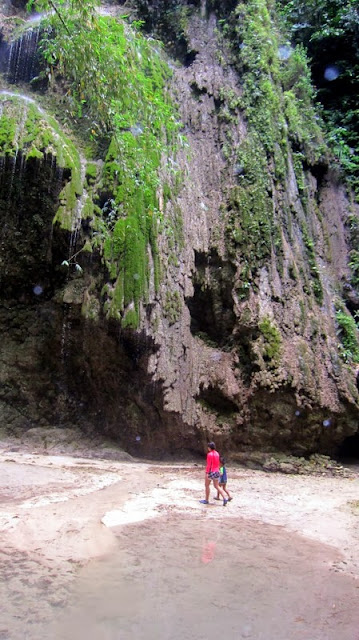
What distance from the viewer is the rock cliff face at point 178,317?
1130cm

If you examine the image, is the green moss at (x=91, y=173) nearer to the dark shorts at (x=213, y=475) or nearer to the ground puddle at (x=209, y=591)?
the dark shorts at (x=213, y=475)

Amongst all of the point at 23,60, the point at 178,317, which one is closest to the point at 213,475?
the point at 178,317

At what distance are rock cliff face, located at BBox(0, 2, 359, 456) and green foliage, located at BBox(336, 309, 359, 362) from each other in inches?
2.3

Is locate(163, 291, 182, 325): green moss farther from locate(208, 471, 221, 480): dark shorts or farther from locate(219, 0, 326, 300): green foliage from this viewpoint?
locate(208, 471, 221, 480): dark shorts

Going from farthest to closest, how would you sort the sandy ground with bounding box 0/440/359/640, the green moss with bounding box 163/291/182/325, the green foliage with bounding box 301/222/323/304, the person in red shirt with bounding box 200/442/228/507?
the green foliage with bounding box 301/222/323/304
the green moss with bounding box 163/291/182/325
the person in red shirt with bounding box 200/442/228/507
the sandy ground with bounding box 0/440/359/640

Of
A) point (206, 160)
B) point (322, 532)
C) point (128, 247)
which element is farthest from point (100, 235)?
point (322, 532)

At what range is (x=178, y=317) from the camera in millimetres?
11961

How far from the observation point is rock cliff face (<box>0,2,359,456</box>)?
11.3 meters

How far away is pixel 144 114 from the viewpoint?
5.36 metres

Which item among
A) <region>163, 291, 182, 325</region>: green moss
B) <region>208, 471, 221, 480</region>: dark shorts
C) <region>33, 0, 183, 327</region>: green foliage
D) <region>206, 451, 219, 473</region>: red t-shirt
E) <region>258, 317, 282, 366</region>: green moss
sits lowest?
<region>208, 471, 221, 480</region>: dark shorts

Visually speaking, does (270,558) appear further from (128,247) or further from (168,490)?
(128,247)

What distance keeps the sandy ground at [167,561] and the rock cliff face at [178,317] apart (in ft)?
10.1

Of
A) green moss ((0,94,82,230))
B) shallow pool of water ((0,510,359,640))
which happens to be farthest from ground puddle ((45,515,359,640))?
green moss ((0,94,82,230))

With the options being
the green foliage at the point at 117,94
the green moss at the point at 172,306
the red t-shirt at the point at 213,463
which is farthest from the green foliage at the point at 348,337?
the red t-shirt at the point at 213,463
